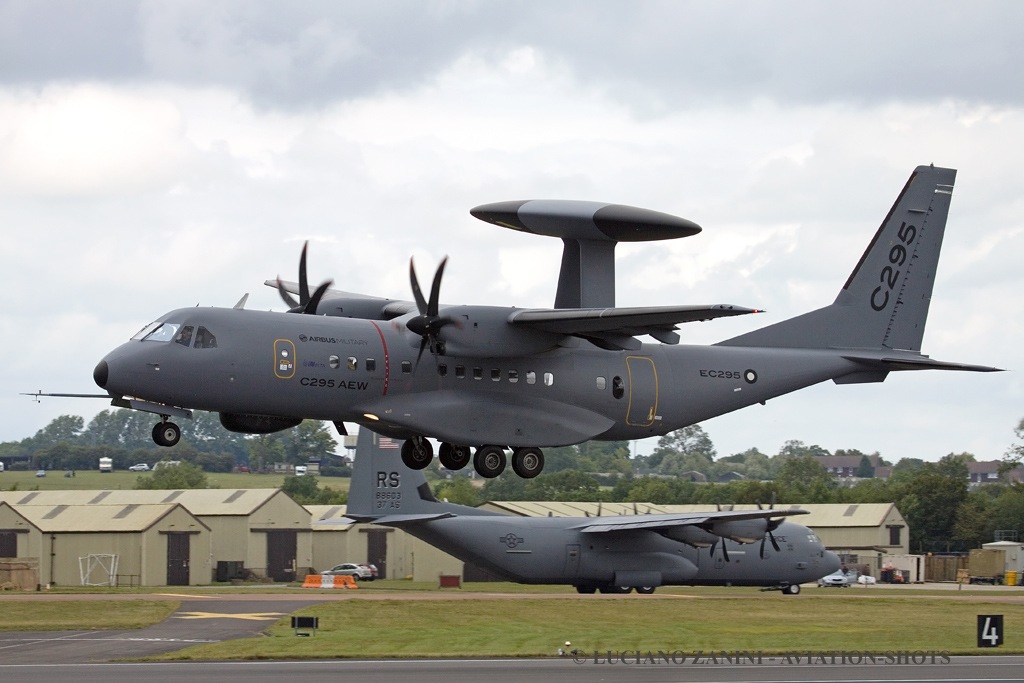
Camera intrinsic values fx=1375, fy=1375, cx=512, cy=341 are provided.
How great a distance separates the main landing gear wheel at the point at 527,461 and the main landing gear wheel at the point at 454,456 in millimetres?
1278

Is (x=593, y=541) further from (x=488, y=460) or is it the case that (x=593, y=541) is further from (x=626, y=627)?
(x=488, y=460)

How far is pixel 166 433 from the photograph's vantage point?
90.4ft

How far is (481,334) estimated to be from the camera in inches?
1176

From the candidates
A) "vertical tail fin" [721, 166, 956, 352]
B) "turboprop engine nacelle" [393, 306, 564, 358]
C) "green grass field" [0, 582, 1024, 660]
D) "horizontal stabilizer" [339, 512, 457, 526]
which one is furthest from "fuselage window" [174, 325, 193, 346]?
"horizontal stabilizer" [339, 512, 457, 526]

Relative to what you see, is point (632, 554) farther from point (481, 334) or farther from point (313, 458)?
point (313, 458)

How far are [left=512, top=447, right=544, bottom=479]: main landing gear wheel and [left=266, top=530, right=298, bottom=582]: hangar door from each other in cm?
5598

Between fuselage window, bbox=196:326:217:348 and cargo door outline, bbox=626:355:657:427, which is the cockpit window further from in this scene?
cargo door outline, bbox=626:355:657:427

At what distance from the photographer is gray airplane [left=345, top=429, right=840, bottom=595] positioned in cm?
5941

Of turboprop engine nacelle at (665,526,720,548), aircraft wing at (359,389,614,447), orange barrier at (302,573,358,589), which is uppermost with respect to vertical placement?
aircraft wing at (359,389,614,447)

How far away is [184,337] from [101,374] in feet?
5.90

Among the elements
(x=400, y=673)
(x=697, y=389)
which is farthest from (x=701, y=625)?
(x=697, y=389)

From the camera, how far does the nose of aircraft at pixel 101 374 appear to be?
89.4 feet

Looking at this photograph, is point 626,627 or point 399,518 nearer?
point 626,627

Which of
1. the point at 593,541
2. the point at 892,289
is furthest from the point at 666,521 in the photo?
the point at 892,289
